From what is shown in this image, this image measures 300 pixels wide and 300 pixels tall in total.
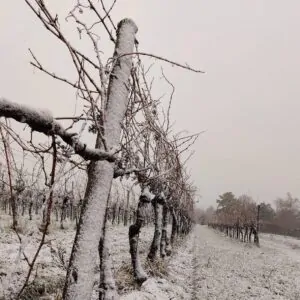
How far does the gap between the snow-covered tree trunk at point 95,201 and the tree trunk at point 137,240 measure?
4.97m

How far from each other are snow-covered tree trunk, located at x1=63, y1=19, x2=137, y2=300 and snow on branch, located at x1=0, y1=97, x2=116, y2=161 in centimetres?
14

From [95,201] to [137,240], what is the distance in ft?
17.1

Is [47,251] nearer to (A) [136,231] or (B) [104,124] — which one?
(A) [136,231]

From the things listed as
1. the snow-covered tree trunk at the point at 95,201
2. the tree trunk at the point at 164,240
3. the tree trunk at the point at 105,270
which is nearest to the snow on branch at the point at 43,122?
the snow-covered tree trunk at the point at 95,201

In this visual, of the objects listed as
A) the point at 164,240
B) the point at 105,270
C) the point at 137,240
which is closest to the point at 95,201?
the point at 105,270

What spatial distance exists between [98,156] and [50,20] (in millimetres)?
799

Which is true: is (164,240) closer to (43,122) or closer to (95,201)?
(95,201)

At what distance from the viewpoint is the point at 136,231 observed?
23.6 ft

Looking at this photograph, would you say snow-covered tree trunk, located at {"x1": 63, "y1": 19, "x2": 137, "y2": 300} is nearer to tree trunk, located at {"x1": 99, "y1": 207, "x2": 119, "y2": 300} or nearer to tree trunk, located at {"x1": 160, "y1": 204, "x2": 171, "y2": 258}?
tree trunk, located at {"x1": 99, "y1": 207, "x2": 119, "y2": 300}

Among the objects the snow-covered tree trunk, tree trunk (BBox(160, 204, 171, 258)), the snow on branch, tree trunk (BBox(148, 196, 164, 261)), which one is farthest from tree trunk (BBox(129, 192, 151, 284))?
the snow on branch

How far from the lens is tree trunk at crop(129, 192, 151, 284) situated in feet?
22.3

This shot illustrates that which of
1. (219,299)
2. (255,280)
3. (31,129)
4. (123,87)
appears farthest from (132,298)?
(255,280)

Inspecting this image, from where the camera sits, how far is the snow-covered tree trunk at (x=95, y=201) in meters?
1.99

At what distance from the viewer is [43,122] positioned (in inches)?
67.6
